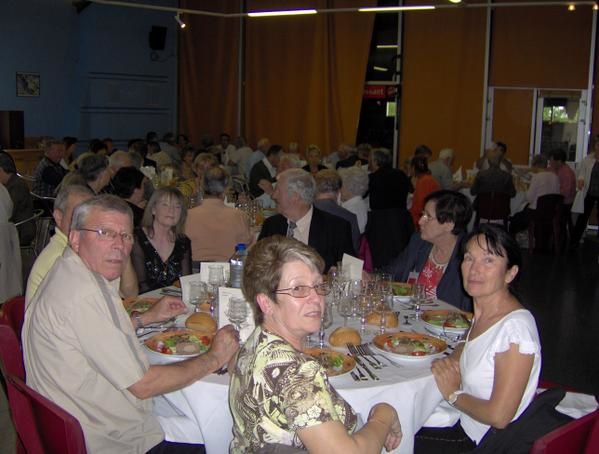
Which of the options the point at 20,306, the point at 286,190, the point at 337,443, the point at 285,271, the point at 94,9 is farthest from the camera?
the point at 94,9

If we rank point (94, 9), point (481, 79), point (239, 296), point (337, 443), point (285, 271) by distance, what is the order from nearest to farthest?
point (337, 443), point (285, 271), point (239, 296), point (481, 79), point (94, 9)

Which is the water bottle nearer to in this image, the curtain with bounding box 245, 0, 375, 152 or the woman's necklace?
the woman's necklace

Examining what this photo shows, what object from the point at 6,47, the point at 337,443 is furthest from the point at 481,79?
the point at 337,443

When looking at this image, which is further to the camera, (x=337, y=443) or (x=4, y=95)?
(x=4, y=95)

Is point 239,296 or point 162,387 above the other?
point 239,296

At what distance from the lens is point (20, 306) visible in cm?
305

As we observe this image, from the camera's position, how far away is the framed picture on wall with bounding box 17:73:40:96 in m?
12.1

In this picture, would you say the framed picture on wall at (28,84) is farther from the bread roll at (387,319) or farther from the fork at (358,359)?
the fork at (358,359)

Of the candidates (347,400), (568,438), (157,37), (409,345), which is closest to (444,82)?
(157,37)

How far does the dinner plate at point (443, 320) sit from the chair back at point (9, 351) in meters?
1.70

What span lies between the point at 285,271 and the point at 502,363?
849 millimetres

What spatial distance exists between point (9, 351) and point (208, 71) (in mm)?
12464

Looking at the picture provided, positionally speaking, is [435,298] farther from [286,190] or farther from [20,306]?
[20,306]

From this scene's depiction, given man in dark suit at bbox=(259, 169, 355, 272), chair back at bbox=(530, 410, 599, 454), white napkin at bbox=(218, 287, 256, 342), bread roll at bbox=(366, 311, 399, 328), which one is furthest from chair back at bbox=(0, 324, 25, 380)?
man in dark suit at bbox=(259, 169, 355, 272)
